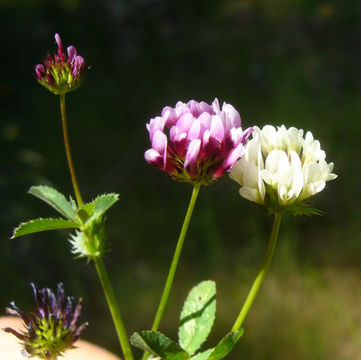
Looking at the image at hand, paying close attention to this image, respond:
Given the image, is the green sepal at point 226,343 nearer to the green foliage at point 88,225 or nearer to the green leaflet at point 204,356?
the green leaflet at point 204,356

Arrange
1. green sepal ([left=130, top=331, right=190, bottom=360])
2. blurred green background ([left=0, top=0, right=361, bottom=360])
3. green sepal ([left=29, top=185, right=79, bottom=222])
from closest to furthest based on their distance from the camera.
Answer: green sepal ([left=130, top=331, right=190, bottom=360]), green sepal ([left=29, top=185, right=79, bottom=222]), blurred green background ([left=0, top=0, right=361, bottom=360])

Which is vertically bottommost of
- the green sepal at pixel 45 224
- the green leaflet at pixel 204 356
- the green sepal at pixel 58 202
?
the green leaflet at pixel 204 356

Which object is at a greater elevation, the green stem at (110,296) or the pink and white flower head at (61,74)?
the pink and white flower head at (61,74)

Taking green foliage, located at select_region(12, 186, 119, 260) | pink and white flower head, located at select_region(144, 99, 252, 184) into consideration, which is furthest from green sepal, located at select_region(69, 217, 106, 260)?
pink and white flower head, located at select_region(144, 99, 252, 184)

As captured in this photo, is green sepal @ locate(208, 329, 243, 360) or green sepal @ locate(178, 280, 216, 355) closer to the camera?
green sepal @ locate(208, 329, 243, 360)

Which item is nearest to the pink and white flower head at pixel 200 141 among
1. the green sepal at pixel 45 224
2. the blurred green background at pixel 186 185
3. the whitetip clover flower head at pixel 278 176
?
the whitetip clover flower head at pixel 278 176

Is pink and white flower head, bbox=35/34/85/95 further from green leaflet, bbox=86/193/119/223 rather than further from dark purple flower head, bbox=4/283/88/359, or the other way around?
dark purple flower head, bbox=4/283/88/359

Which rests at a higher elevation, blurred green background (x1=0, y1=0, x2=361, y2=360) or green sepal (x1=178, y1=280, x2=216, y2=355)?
blurred green background (x1=0, y1=0, x2=361, y2=360)

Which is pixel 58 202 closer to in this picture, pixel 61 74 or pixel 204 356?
pixel 61 74
